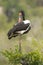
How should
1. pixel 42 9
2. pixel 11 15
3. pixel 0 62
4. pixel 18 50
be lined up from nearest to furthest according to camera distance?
pixel 18 50, pixel 0 62, pixel 11 15, pixel 42 9

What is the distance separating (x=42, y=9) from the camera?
7406 cm

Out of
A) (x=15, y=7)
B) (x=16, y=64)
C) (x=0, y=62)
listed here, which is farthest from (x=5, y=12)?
(x=16, y=64)

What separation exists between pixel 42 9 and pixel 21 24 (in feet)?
202

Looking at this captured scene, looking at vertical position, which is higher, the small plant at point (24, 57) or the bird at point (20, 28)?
the bird at point (20, 28)

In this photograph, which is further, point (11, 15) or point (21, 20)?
point (11, 15)

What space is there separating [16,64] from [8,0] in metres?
62.4

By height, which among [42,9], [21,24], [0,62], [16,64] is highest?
[21,24]

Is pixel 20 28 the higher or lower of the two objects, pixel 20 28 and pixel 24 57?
the higher

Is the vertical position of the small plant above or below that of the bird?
below

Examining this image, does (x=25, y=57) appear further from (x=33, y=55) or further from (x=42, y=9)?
(x=42, y=9)

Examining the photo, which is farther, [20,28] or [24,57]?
[20,28]

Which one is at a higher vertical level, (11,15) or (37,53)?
(37,53)

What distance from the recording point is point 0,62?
1788 cm

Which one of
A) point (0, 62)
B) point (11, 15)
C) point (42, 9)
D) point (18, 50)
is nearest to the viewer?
point (18, 50)
